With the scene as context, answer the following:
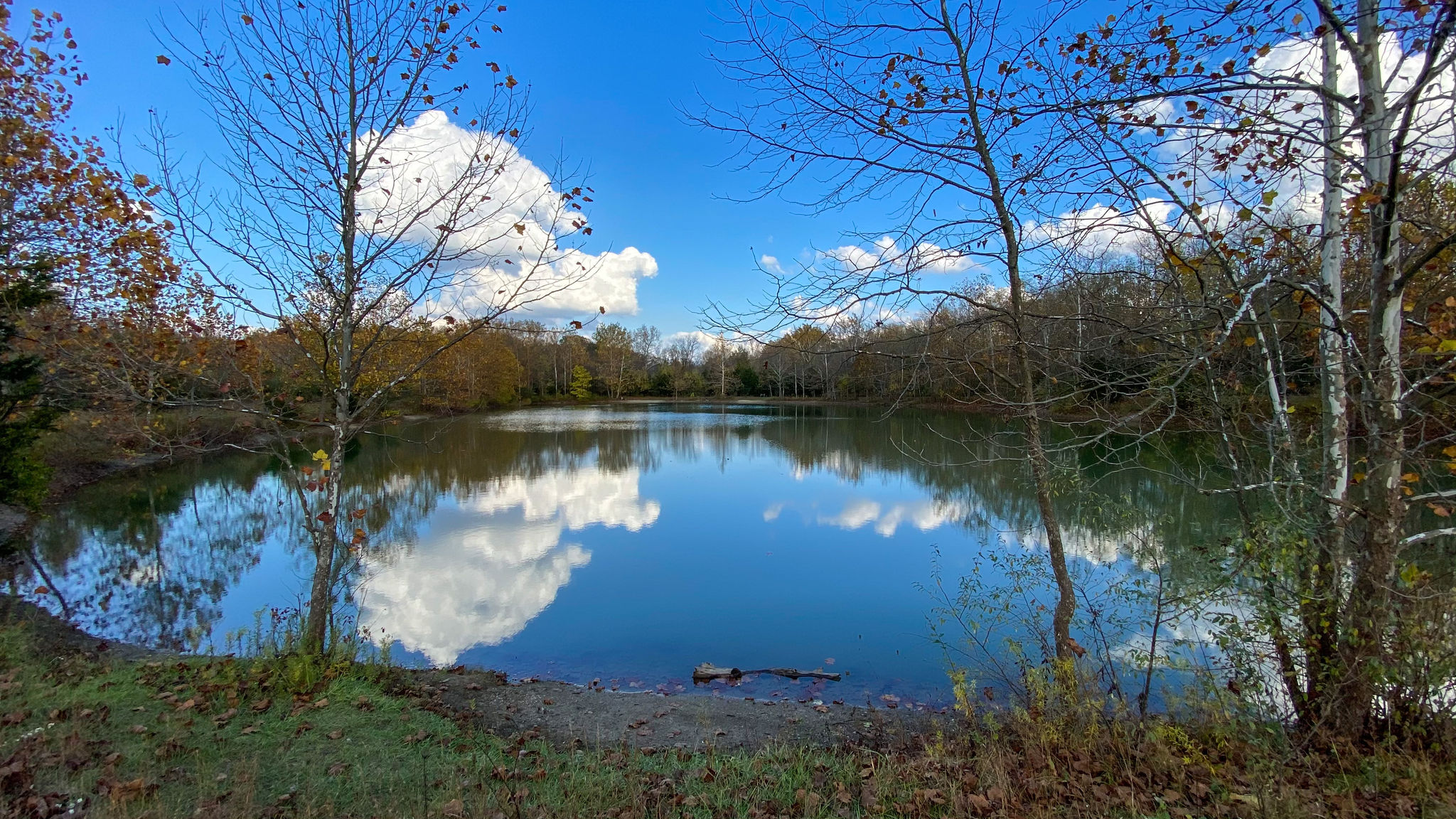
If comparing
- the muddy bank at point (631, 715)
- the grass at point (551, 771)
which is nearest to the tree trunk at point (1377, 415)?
the grass at point (551, 771)

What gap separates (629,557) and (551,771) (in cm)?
775

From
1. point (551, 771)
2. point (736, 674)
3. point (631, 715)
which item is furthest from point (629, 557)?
point (551, 771)

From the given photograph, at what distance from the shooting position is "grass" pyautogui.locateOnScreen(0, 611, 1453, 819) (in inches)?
120

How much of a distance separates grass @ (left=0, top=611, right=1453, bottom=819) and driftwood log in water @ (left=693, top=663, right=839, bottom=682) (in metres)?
2.34

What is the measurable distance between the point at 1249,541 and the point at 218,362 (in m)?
7.98

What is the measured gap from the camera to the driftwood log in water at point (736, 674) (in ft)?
23.1

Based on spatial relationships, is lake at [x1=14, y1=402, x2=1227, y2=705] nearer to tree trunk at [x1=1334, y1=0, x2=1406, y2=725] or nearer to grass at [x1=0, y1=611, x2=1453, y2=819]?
tree trunk at [x1=1334, y1=0, x2=1406, y2=725]

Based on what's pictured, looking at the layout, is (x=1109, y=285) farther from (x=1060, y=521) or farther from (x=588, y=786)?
(x=1060, y=521)

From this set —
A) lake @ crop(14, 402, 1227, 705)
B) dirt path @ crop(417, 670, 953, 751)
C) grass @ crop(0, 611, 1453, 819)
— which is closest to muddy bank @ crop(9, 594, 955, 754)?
dirt path @ crop(417, 670, 953, 751)

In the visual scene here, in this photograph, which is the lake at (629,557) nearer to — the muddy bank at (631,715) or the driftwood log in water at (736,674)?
the driftwood log in water at (736,674)

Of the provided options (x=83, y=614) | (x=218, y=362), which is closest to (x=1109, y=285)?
(x=218, y=362)

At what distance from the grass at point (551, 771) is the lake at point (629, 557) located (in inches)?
53.9

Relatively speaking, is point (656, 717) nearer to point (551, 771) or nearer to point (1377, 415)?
point (551, 771)

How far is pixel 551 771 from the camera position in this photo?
3971 mm
